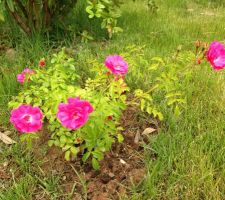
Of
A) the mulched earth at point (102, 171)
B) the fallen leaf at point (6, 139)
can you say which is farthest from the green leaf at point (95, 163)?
the fallen leaf at point (6, 139)

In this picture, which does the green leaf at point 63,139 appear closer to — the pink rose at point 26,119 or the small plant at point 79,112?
the small plant at point 79,112

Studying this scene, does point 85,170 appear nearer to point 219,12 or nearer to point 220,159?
point 220,159

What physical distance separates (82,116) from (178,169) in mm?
733

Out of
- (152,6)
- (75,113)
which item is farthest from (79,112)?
A: (152,6)

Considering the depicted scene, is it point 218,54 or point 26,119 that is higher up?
point 218,54

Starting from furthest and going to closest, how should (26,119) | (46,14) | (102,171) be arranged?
(46,14)
(102,171)
(26,119)

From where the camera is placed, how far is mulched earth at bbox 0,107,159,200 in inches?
80.4

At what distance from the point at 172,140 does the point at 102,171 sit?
1.46 feet

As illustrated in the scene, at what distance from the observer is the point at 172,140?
87.9 inches

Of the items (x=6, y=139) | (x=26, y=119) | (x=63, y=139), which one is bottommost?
(x=6, y=139)

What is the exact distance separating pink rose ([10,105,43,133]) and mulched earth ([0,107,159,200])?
442 mm

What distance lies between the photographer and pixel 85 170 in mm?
2150

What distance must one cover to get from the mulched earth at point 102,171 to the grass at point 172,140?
2.3 inches

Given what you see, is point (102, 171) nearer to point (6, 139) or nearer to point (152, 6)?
point (6, 139)
